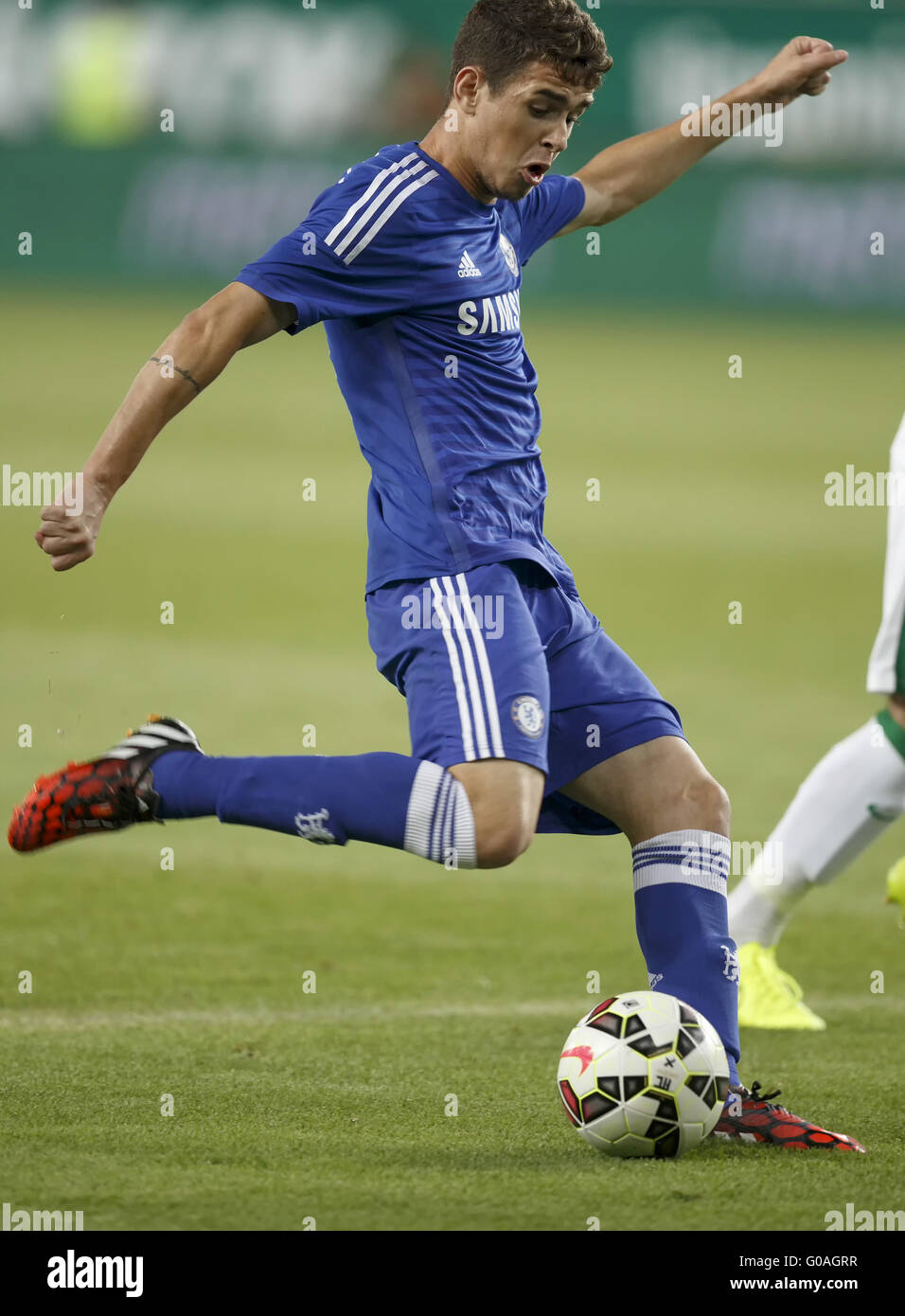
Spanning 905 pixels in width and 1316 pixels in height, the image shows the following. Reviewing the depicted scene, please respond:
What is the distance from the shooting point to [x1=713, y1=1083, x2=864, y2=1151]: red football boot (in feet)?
12.7

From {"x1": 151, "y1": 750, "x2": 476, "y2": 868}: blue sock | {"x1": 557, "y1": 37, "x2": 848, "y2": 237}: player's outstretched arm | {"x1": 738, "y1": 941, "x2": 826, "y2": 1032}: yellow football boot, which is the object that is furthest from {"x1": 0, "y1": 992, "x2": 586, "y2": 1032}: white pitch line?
{"x1": 557, "y1": 37, "x2": 848, "y2": 237}: player's outstretched arm

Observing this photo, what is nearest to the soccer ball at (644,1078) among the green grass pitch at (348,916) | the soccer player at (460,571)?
the green grass pitch at (348,916)

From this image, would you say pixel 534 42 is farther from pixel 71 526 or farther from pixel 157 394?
pixel 71 526

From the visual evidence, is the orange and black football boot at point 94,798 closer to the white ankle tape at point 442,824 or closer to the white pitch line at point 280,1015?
the white ankle tape at point 442,824

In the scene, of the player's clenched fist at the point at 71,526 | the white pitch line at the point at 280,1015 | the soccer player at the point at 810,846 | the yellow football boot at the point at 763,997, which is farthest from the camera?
the yellow football boot at the point at 763,997

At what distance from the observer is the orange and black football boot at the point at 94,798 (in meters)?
3.81

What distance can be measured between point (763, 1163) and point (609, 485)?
46.1 ft

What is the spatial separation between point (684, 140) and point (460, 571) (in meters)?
1.54

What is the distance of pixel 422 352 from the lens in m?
4.01

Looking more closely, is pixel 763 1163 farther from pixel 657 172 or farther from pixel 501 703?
pixel 657 172

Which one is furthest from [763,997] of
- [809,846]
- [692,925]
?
[692,925]

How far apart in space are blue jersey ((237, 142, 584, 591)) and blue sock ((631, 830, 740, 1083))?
2.29 ft

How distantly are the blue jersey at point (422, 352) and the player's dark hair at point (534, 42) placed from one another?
0.84 feet
